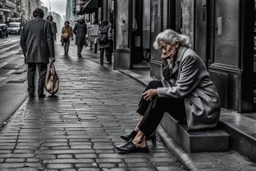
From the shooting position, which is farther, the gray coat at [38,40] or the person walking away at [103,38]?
the person walking away at [103,38]

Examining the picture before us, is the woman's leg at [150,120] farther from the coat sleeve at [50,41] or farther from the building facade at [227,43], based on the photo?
the coat sleeve at [50,41]

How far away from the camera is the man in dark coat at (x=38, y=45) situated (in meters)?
10.7

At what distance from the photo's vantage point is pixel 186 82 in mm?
5762

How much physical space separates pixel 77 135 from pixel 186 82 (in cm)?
174

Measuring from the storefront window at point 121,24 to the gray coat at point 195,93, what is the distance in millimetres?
11442

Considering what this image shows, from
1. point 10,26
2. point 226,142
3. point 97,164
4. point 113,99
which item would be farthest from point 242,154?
point 10,26

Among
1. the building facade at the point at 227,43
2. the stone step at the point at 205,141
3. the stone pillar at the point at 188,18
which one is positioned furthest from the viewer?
the stone pillar at the point at 188,18

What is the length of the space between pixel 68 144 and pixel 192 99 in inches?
59.8

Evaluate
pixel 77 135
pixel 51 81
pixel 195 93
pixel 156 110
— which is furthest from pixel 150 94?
pixel 51 81

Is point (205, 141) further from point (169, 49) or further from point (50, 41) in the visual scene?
point (50, 41)

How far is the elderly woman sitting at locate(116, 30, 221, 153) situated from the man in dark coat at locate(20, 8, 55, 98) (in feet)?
16.5

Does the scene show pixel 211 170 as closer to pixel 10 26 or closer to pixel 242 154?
pixel 242 154

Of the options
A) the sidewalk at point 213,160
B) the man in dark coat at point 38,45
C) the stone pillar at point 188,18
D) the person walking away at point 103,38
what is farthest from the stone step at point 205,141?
the person walking away at point 103,38

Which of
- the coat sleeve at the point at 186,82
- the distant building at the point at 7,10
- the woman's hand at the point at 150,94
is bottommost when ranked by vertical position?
the woman's hand at the point at 150,94
